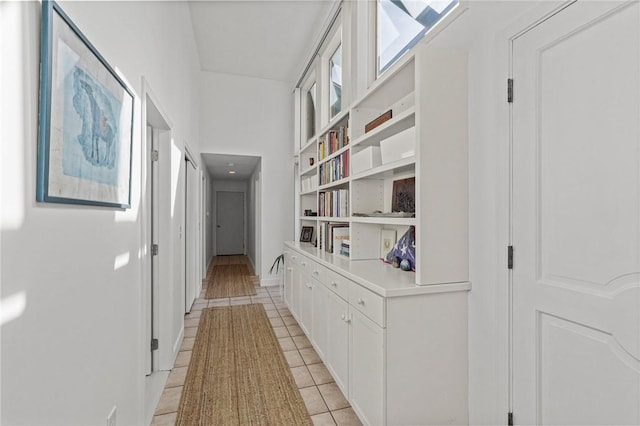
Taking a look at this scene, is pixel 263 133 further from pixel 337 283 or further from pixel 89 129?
pixel 89 129

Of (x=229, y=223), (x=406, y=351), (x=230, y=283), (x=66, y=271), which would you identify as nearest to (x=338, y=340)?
(x=406, y=351)

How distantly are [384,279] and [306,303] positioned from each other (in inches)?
53.3

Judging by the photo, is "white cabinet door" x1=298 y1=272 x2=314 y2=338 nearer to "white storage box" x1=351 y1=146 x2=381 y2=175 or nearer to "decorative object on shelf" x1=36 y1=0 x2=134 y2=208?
"white storage box" x1=351 y1=146 x2=381 y2=175

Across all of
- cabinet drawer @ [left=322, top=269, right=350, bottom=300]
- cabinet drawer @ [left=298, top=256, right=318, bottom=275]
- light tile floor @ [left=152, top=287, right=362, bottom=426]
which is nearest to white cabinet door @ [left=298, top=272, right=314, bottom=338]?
cabinet drawer @ [left=298, top=256, right=318, bottom=275]

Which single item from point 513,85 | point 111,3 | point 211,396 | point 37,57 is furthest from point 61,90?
point 211,396

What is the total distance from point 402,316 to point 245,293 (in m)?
3.55

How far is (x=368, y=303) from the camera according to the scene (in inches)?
63.8

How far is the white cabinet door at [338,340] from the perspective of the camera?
191 cm

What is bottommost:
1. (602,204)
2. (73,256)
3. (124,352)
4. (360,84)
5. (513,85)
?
(124,352)

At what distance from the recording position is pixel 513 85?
139 cm

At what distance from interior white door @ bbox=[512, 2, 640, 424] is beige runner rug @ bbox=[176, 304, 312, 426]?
1.33 metres

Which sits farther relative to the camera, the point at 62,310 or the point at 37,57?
the point at 62,310

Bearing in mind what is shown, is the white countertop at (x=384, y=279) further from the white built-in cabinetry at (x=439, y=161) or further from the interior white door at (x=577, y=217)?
the interior white door at (x=577, y=217)

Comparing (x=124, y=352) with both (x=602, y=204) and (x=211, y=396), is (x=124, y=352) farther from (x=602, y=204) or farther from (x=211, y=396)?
(x=602, y=204)
